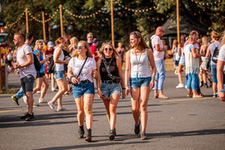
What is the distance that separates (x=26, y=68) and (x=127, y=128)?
286cm

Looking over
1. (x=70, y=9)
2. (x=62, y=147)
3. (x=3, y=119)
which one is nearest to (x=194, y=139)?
(x=62, y=147)

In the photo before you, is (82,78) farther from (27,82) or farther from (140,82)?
(27,82)

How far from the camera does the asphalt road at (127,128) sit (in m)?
6.38

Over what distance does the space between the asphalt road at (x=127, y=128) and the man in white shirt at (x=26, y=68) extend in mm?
390

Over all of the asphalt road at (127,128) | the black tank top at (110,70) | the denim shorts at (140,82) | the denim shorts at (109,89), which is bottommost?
the asphalt road at (127,128)

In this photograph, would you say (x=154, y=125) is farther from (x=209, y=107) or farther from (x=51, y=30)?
(x=51, y=30)

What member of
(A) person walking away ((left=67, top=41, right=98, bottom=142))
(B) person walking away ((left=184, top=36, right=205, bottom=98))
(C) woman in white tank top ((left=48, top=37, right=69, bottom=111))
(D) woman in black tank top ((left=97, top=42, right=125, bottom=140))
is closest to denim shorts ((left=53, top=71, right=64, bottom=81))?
(C) woman in white tank top ((left=48, top=37, right=69, bottom=111))

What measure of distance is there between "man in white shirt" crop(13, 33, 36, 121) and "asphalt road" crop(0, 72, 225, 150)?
0.39m

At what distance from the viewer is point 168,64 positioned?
94.0ft

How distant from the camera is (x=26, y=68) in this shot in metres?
9.10

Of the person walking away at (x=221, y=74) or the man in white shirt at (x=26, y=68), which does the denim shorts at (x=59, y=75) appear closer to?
the man in white shirt at (x=26, y=68)

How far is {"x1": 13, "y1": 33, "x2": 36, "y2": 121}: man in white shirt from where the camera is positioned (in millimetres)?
8977

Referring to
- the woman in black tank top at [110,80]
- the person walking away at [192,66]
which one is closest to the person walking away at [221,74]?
the woman in black tank top at [110,80]

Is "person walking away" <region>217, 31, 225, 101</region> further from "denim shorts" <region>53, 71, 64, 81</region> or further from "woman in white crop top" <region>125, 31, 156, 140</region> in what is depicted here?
"denim shorts" <region>53, 71, 64, 81</region>
